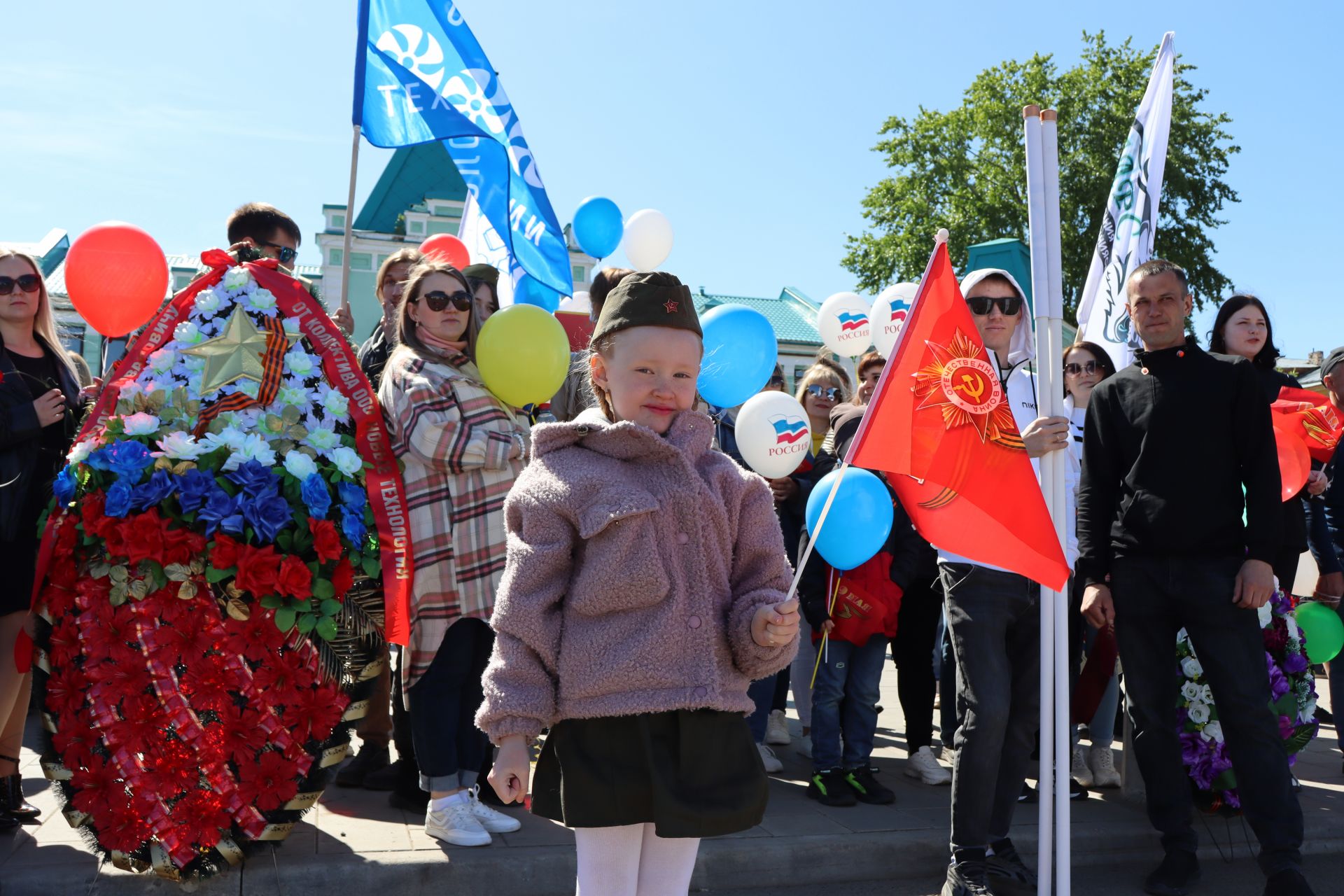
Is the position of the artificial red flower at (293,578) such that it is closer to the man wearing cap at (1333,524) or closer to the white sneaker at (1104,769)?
the white sneaker at (1104,769)

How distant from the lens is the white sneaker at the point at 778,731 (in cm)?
625

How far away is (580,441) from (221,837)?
193 cm

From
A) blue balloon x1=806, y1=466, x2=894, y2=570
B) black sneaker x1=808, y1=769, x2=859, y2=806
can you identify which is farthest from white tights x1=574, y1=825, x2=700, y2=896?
black sneaker x1=808, y1=769, x2=859, y2=806

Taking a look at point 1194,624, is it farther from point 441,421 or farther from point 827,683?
point 441,421

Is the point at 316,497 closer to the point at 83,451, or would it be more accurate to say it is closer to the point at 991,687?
the point at 83,451

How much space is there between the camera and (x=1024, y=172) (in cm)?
2869

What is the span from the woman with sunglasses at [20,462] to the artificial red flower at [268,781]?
1207 mm

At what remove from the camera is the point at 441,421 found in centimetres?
406

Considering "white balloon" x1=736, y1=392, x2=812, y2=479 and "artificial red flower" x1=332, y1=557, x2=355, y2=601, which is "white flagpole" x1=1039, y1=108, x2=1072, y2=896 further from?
"artificial red flower" x1=332, y1=557, x2=355, y2=601

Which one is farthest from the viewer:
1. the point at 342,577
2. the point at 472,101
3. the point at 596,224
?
the point at 596,224

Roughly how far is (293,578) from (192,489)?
41 centimetres

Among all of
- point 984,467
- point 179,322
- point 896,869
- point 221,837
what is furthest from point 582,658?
point 896,869

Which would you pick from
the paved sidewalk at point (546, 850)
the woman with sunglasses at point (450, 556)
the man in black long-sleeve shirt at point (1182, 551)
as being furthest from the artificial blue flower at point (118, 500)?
the man in black long-sleeve shirt at point (1182, 551)

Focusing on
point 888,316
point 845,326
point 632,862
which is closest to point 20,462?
point 632,862
